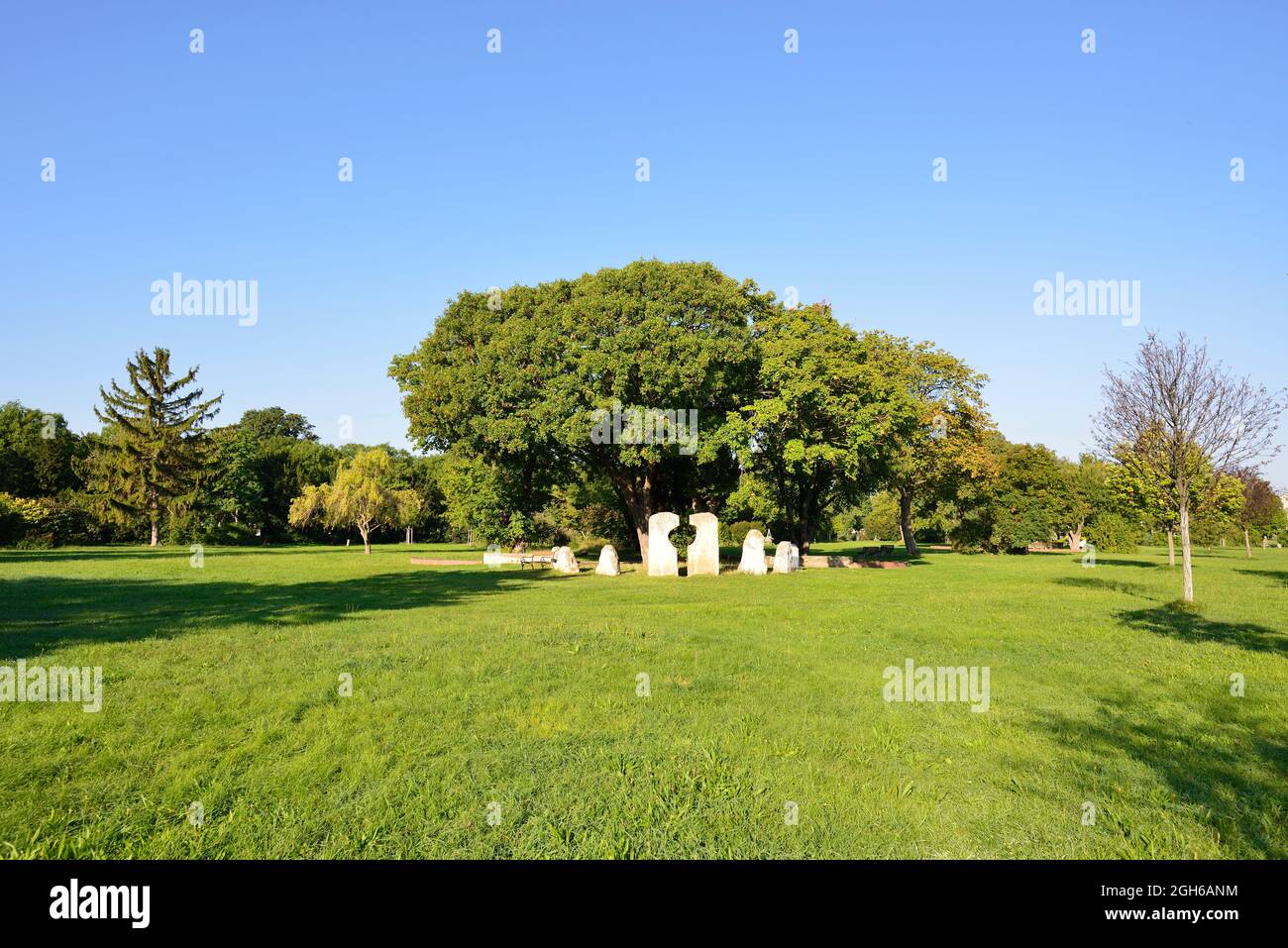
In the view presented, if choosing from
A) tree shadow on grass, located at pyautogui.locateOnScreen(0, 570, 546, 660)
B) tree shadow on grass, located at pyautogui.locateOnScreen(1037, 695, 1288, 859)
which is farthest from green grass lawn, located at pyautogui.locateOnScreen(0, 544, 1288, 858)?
tree shadow on grass, located at pyautogui.locateOnScreen(0, 570, 546, 660)

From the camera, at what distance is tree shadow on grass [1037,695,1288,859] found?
4.66 metres

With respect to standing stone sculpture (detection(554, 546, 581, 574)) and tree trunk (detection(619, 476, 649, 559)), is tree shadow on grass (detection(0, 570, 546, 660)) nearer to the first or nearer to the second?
standing stone sculpture (detection(554, 546, 581, 574))

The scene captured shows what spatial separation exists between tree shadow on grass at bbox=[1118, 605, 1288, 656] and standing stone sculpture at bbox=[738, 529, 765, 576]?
12308 mm

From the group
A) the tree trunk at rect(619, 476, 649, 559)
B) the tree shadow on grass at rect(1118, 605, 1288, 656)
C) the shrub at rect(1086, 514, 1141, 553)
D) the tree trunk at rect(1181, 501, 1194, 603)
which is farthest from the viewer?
the shrub at rect(1086, 514, 1141, 553)

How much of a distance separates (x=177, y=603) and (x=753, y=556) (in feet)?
59.5

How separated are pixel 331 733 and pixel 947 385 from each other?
142ft

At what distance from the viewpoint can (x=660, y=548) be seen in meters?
24.8

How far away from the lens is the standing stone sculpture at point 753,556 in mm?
26031

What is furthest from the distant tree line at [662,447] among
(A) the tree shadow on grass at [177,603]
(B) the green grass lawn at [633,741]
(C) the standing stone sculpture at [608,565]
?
(B) the green grass lawn at [633,741]
